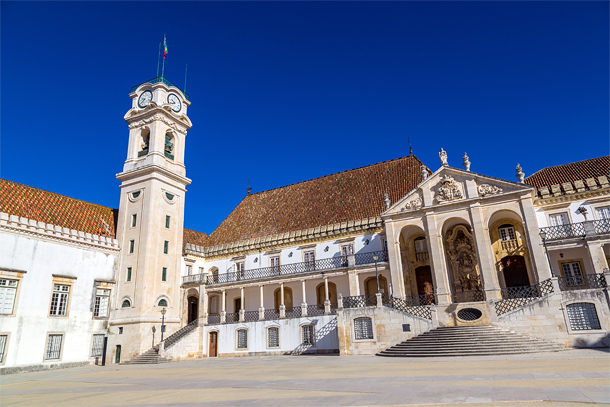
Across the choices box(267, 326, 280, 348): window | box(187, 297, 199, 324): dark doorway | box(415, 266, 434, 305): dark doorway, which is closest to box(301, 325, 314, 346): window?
box(267, 326, 280, 348): window

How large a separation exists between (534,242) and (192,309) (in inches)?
994

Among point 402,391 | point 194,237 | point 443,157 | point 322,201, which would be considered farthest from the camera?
point 194,237

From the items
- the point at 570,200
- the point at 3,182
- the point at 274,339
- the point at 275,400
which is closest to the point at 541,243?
the point at 570,200

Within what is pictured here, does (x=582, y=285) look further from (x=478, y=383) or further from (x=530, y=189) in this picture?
(x=478, y=383)

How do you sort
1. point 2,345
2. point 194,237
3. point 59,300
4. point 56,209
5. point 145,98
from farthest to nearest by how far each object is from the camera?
1. point 194,237
2. point 145,98
3. point 56,209
4. point 59,300
5. point 2,345

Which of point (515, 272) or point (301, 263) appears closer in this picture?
point (515, 272)

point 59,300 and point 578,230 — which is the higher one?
point 578,230

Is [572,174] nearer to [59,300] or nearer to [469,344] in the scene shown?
[469,344]

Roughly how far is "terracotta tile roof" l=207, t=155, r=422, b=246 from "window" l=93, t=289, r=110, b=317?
10.8m

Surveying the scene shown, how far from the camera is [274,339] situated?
2594cm

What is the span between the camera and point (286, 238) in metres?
31.0

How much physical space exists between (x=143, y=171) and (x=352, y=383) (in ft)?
84.2

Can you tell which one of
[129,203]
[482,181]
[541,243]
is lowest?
[541,243]

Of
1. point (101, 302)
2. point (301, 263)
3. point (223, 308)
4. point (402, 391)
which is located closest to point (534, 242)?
point (301, 263)
